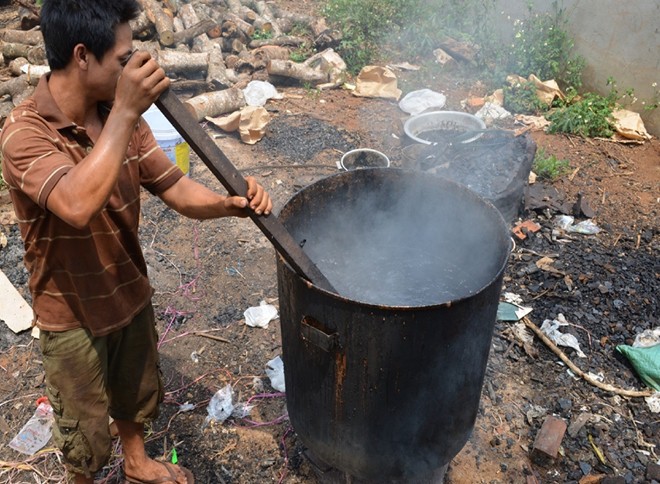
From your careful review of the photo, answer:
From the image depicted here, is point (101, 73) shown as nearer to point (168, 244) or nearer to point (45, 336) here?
point (45, 336)

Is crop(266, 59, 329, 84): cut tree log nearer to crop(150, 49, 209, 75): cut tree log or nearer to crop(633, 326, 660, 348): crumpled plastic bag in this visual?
crop(150, 49, 209, 75): cut tree log

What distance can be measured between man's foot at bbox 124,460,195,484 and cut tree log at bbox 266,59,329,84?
20.7ft

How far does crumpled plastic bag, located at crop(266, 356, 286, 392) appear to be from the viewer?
3738 millimetres

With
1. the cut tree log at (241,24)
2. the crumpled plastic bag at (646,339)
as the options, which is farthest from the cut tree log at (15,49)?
the crumpled plastic bag at (646,339)

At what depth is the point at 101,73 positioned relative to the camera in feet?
6.68

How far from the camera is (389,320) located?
6.74 ft

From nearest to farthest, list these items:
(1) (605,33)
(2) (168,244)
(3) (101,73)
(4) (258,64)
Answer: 1. (3) (101,73)
2. (2) (168,244)
3. (1) (605,33)
4. (4) (258,64)

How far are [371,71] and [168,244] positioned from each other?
4392 mm

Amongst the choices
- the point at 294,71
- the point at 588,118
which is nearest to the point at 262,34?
the point at 294,71

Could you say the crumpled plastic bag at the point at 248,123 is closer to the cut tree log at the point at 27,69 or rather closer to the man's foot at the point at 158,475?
the cut tree log at the point at 27,69

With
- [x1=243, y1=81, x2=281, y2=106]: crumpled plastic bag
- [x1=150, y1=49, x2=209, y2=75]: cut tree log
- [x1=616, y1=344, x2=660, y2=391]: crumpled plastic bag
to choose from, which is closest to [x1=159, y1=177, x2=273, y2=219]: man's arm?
[x1=616, y1=344, x2=660, y2=391]: crumpled plastic bag

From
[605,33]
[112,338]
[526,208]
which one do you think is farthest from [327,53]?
[112,338]

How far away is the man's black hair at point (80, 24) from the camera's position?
1.91 m

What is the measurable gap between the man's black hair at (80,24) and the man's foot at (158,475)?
2.24 metres
